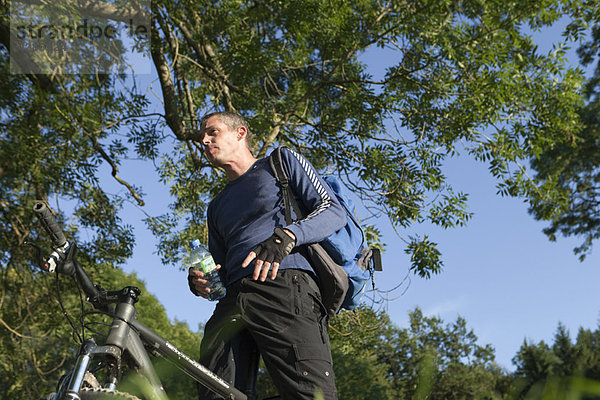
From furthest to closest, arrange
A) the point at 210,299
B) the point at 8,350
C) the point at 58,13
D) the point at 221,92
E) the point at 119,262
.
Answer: the point at 8,350 < the point at 119,262 < the point at 221,92 < the point at 58,13 < the point at 210,299

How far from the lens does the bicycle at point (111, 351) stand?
2.14 metres

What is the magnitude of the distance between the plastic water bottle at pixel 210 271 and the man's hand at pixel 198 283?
0.02 m

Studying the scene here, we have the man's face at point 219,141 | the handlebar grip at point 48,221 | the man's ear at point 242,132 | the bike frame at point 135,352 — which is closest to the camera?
the bike frame at point 135,352

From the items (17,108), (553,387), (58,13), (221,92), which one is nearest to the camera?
(553,387)

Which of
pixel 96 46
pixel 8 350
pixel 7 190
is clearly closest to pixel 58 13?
pixel 96 46

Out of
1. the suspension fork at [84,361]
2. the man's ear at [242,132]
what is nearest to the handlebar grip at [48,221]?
the suspension fork at [84,361]

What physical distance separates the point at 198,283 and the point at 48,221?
0.96 metres

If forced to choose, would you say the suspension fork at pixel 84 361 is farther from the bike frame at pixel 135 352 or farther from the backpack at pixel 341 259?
the backpack at pixel 341 259

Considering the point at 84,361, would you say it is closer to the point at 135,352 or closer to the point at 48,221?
the point at 135,352

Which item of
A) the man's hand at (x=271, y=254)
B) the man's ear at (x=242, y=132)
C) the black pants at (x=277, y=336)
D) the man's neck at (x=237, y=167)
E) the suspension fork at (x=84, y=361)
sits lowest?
the suspension fork at (x=84, y=361)

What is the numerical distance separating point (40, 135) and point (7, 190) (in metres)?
1.49

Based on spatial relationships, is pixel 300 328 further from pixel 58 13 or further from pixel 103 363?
pixel 58 13

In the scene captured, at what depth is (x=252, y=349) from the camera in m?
2.88

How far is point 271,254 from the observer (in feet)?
8.35
